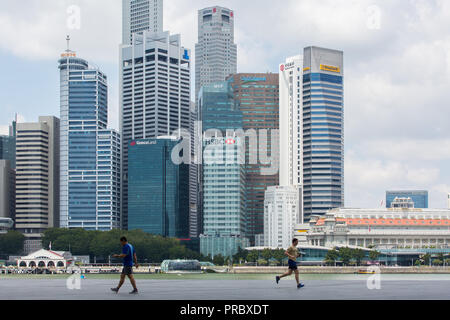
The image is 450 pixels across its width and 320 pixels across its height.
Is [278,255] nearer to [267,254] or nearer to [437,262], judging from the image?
[267,254]

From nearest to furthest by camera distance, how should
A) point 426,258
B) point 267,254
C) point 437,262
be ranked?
point 267,254 < point 437,262 < point 426,258

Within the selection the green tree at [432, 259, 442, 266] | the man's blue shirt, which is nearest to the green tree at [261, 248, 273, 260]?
the green tree at [432, 259, 442, 266]

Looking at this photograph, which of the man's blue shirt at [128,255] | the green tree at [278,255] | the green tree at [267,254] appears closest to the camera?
the man's blue shirt at [128,255]

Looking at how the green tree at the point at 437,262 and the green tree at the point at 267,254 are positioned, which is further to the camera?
the green tree at the point at 437,262

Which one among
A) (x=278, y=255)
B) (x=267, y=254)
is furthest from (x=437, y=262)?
(x=267, y=254)

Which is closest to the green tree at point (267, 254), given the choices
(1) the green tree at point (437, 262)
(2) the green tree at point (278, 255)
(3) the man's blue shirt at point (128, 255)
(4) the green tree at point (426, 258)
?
(2) the green tree at point (278, 255)

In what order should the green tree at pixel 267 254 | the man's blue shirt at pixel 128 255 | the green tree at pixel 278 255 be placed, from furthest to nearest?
1. the green tree at pixel 267 254
2. the green tree at pixel 278 255
3. the man's blue shirt at pixel 128 255

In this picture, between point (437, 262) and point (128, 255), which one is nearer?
point (128, 255)

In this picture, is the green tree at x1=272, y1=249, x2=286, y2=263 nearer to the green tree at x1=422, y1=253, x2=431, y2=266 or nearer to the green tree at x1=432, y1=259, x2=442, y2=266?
the green tree at x1=422, y1=253, x2=431, y2=266

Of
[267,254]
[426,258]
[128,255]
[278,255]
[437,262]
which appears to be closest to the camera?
[128,255]

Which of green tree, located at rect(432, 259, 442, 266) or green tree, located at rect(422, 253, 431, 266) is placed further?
green tree, located at rect(422, 253, 431, 266)

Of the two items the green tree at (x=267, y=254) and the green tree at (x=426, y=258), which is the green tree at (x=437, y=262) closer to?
the green tree at (x=426, y=258)

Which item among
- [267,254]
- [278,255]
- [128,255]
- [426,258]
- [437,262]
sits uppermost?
[128,255]

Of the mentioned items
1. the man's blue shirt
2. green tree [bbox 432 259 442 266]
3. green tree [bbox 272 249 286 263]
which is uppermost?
the man's blue shirt
